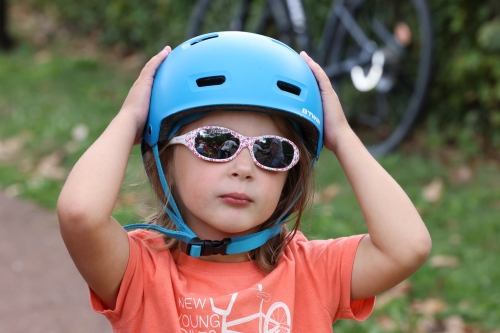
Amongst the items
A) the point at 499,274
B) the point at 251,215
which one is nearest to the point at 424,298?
the point at 499,274

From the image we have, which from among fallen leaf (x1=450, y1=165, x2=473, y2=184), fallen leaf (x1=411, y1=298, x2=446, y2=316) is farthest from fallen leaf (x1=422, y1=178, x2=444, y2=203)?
fallen leaf (x1=411, y1=298, x2=446, y2=316)

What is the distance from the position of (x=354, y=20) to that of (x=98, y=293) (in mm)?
4901

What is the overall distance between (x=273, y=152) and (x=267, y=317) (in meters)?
0.52

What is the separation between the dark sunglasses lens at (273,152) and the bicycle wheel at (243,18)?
177 inches

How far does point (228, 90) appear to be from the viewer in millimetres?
2271

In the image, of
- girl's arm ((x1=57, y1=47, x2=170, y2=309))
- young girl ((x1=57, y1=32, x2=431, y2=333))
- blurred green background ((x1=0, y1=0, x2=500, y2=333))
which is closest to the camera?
girl's arm ((x1=57, y1=47, x2=170, y2=309))

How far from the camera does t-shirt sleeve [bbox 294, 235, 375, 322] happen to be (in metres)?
2.35

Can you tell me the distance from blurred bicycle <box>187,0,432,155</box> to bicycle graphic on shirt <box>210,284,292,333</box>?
4.09 metres

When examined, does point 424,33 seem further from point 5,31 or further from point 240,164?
point 5,31

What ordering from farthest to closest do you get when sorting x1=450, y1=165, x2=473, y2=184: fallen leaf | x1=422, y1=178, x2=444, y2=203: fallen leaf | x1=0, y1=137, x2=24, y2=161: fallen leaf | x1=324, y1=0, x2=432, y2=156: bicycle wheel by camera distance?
x1=0, y1=137, x2=24, y2=161: fallen leaf, x1=324, y1=0, x2=432, y2=156: bicycle wheel, x1=450, y1=165, x2=473, y2=184: fallen leaf, x1=422, y1=178, x2=444, y2=203: fallen leaf

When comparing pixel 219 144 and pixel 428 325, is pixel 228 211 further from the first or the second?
pixel 428 325

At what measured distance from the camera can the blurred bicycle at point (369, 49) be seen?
20.1 feet

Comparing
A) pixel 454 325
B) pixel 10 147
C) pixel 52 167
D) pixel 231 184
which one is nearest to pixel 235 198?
pixel 231 184

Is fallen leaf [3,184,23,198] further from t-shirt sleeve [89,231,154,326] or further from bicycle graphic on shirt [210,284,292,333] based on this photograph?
bicycle graphic on shirt [210,284,292,333]
